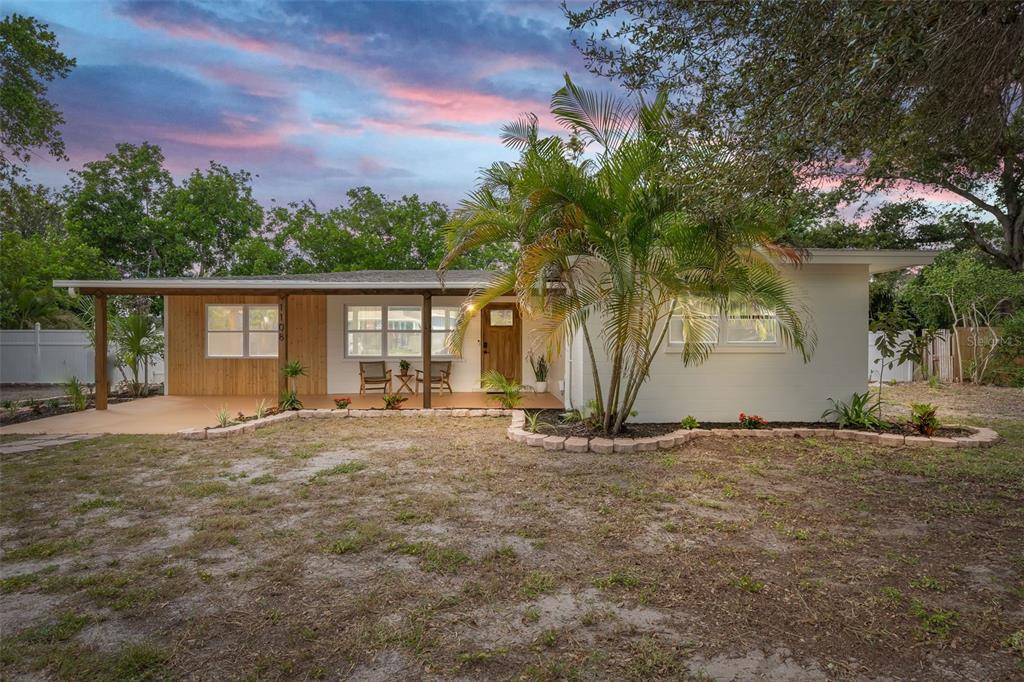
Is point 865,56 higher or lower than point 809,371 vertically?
higher

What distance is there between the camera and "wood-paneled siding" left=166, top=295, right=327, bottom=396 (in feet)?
38.7

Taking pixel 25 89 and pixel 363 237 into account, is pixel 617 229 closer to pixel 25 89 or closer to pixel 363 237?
pixel 25 89

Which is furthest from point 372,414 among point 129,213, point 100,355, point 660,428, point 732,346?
point 129,213

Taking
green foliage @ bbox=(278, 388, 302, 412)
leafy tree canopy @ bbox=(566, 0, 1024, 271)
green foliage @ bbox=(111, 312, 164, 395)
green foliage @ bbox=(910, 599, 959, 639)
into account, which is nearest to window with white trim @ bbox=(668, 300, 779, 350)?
leafy tree canopy @ bbox=(566, 0, 1024, 271)

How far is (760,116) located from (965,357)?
14.1 meters

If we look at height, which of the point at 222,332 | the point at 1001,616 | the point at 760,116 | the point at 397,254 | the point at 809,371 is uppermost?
the point at 397,254

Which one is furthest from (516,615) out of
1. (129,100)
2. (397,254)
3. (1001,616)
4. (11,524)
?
(397,254)

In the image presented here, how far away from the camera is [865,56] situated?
3.24m

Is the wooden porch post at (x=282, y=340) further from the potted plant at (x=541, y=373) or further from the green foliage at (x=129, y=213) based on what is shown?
the green foliage at (x=129, y=213)

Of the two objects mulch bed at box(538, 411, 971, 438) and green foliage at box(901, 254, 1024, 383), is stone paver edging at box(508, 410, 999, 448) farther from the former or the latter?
green foliage at box(901, 254, 1024, 383)

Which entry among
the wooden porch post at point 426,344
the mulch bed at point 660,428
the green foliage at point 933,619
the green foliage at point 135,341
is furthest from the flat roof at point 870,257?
the green foliage at point 135,341

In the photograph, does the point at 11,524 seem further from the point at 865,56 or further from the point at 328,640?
the point at 865,56

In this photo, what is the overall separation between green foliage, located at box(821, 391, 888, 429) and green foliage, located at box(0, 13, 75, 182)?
14557 mm

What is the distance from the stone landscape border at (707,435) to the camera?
667cm
